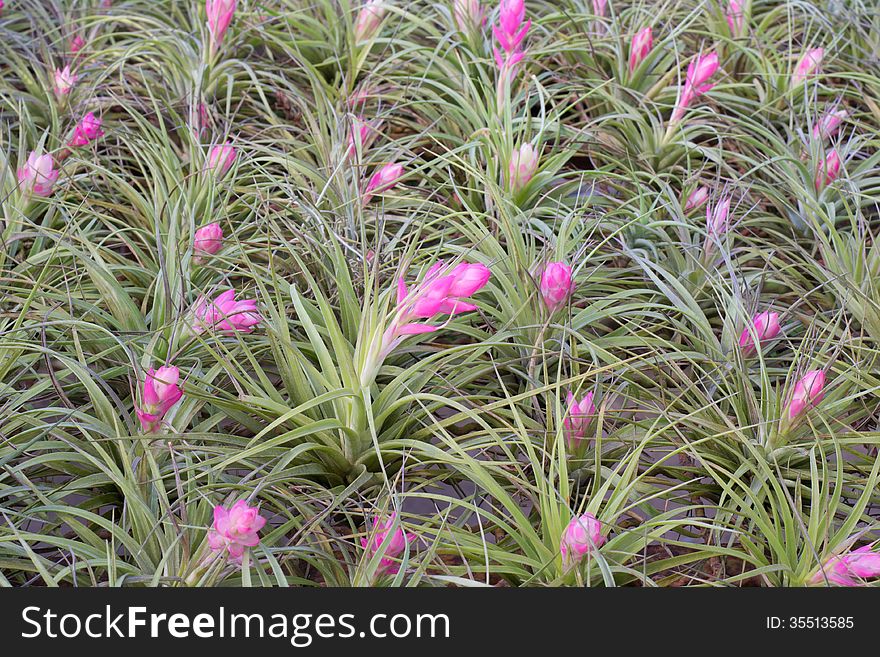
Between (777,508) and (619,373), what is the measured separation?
1.02 ft

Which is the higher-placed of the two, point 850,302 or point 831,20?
point 831,20

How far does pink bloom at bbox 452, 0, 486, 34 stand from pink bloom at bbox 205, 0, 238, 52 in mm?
535

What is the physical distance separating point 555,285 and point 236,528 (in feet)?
2.07

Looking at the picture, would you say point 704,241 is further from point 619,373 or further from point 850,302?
point 619,373

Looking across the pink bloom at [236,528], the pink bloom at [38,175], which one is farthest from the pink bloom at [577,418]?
the pink bloom at [38,175]

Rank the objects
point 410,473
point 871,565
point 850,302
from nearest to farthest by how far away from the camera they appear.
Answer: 1. point 871,565
2. point 410,473
3. point 850,302

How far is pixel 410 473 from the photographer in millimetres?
1396

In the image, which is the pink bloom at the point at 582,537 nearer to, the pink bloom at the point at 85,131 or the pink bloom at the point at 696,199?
the pink bloom at the point at 696,199

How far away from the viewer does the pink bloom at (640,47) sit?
2146mm

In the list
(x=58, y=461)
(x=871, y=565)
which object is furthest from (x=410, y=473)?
(x=871, y=565)

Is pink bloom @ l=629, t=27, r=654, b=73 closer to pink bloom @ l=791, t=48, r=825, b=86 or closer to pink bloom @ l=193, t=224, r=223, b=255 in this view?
pink bloom @ l=791, t=48, r=825, b=86

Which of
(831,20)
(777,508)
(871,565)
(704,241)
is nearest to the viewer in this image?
(871,565)

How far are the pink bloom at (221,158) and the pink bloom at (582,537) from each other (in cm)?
106

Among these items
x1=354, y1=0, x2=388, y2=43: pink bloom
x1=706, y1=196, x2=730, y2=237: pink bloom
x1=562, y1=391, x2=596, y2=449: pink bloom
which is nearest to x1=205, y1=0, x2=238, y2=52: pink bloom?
x1=354, y1=0, x2=388, y2=43: pink bloom
